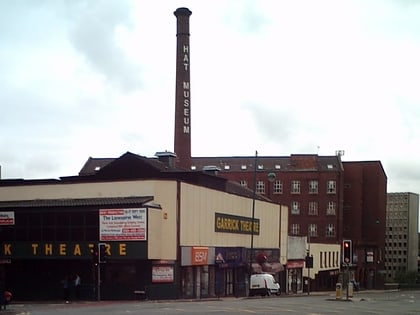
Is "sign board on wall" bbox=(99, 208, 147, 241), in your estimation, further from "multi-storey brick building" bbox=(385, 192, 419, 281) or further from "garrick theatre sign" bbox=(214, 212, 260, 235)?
"multi-storey brick building" bbox=(385, 192, 419, 281)

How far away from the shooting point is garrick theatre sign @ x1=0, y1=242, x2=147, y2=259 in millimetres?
51656

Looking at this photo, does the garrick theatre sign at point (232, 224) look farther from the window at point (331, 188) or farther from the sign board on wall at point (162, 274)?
the window at point (331, 188)

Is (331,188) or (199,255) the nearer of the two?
(199,255)

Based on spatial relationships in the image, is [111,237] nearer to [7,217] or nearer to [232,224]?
[7,217]

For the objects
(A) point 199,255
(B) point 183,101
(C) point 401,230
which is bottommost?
(C) point 401,230

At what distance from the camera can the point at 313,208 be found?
4715 inches

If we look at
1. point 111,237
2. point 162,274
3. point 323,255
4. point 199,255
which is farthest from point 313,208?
point 111,237

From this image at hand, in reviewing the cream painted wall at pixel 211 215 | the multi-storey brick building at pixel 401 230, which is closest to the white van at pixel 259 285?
the cream painted wall at pixel 211 215

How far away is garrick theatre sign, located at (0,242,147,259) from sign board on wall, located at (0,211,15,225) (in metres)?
1.48

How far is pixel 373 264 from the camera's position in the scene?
125312mm

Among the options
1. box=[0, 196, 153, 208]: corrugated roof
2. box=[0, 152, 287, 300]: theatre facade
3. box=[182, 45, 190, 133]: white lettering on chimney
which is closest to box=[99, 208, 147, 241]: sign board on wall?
box=[0, 152, 287, 300]: theatre facade

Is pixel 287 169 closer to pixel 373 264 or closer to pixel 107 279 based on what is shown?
pixel 373 264

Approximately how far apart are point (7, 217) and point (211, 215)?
1616 centimetres

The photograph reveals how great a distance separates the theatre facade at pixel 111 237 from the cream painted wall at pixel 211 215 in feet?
0.28
